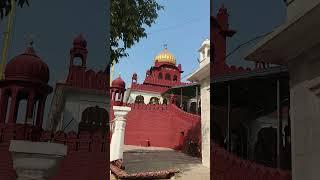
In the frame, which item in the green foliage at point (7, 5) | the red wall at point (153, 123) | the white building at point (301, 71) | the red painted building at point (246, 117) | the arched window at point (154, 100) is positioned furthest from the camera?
the arched window at point (154, 100)

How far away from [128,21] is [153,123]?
19.5 ft

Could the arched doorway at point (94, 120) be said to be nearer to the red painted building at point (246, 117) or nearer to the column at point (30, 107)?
the column at point (30, 107)

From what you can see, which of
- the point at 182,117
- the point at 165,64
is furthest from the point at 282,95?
the point at 165,64

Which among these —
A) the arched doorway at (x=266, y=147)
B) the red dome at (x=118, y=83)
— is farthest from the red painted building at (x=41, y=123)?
the red dome at (x=118, y=83)

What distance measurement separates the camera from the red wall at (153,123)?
31.8 ft

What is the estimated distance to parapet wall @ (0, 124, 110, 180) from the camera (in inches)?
109

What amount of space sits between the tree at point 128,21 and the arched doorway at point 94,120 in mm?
1998

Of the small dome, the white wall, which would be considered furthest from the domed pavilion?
the white wall

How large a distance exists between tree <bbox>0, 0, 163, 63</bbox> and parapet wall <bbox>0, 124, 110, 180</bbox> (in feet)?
7.03

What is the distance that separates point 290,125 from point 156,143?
299 inches

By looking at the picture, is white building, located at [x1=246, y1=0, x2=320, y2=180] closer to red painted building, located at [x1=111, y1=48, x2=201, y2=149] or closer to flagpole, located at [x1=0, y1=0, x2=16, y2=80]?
flagpole, located at [x1=0, y1=0, x2=16, y2=80]

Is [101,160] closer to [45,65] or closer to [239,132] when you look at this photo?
[45,65]

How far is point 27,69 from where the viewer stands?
2832 mm

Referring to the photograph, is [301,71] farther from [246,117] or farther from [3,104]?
[3,104]
